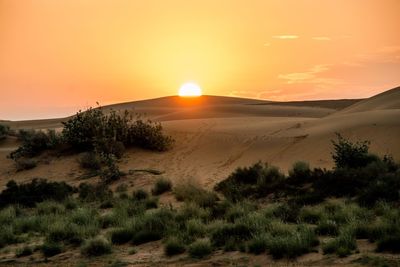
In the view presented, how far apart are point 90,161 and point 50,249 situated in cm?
1517

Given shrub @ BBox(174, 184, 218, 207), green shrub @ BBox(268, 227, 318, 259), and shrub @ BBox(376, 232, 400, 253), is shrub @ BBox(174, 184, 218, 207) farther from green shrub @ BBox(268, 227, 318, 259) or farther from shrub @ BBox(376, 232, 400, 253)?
shrub @ BBox(376, 232, 400, 253)

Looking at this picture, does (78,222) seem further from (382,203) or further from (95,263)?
(382,203)

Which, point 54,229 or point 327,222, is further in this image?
point 54,229

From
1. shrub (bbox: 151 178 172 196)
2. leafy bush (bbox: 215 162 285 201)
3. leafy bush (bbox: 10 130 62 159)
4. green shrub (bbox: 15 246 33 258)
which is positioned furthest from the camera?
leafy bush (bbox: 10 130 62 159)

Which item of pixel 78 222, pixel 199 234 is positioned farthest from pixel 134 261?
pixel 78 222

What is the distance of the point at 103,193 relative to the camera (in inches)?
787

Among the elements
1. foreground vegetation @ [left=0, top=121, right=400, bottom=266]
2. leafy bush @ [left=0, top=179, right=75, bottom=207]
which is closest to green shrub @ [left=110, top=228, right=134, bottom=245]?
foreground vegetation @ [left=0, top=121, right=400, bottom=266]

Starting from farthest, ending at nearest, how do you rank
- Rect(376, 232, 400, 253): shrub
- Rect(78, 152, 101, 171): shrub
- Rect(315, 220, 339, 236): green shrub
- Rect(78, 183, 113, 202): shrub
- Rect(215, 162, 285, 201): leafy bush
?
Rect(78, 152, 101, 171): shrub → Rect(78, 183, 113, 202): shrub → Rect(215, 162, 285, 201): leafy bush → Rect(315, 220, 339, 236): green shrub → Rect(376, 232, 400, 253): shrub

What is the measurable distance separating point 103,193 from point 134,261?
9.57m

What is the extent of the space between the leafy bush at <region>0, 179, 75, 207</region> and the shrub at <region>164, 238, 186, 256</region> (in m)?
9.58

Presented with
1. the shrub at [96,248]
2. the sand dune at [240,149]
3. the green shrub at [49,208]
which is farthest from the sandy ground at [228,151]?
the shrub at [96,248]

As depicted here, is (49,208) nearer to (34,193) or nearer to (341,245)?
(34,193)

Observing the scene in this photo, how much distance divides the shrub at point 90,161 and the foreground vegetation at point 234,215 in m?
5.20

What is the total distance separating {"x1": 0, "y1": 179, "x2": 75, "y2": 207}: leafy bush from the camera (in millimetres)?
19828
